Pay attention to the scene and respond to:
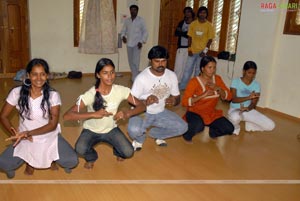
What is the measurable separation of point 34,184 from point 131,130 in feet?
3.19

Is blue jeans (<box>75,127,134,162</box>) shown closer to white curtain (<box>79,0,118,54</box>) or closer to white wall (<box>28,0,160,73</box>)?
white curtain (<box>79,0,118,54</box>)

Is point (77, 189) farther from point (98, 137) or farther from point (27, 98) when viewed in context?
point (27, 98)

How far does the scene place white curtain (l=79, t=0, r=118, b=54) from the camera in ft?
20.4

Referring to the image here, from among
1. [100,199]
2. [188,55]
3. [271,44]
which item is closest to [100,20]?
[188,55]

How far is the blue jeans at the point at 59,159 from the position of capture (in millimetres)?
2301

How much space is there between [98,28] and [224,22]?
94.9 inches

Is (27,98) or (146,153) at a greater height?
(27,98)

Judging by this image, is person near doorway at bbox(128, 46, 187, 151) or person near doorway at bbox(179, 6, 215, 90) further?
person near doorway at bbox(179, 6, 215, 90)

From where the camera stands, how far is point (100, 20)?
6.25 metres

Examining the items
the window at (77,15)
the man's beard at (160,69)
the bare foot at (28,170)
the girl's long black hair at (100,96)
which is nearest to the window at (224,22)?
the window at (77,15)

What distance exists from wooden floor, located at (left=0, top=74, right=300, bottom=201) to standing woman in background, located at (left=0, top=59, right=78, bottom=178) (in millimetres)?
183

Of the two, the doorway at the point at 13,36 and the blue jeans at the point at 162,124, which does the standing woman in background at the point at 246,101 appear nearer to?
the blue jeans at the point at 162,124

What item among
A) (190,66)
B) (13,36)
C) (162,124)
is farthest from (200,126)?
(13,36)

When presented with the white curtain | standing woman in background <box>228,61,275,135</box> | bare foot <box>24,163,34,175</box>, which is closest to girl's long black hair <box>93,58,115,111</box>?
bare foot <box>24,163,34,175</box>
